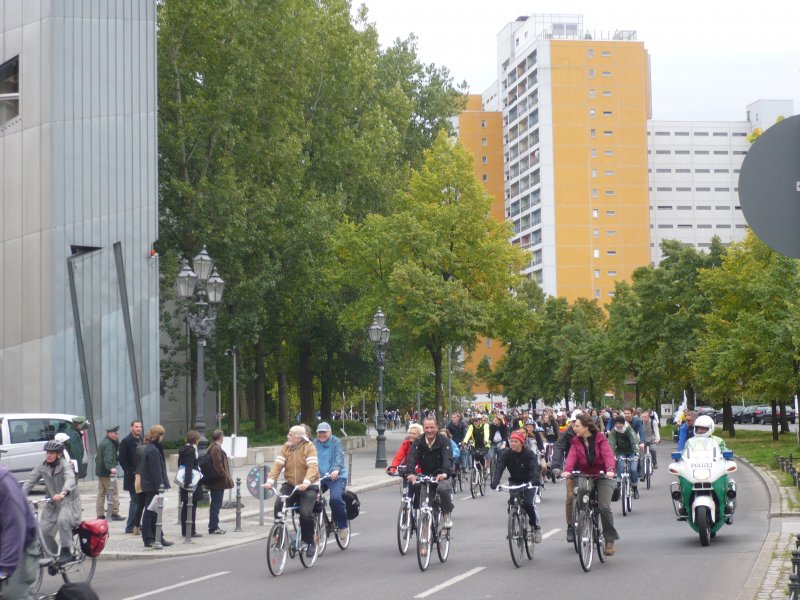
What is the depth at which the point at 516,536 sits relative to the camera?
14.1 m

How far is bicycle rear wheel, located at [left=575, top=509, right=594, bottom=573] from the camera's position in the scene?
44.3 feet

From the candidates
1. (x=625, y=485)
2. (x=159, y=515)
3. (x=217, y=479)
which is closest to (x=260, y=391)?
(x=217, y=479)

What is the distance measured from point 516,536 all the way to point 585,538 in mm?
919

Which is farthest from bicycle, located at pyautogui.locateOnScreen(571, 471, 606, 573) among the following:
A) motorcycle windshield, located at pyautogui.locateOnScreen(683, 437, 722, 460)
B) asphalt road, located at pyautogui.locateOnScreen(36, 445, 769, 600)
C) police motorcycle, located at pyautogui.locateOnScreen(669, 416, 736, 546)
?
motorcycle windshield, located at pyautogui.locateOnScreen(683, 437, 722, 460)

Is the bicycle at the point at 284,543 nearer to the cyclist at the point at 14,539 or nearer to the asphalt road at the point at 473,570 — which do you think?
the asphalt road at the point at 473,570

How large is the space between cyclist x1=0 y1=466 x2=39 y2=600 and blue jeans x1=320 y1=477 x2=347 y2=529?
30.8 ft

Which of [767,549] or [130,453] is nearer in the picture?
[767,549]

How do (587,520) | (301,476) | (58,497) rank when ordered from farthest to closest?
(301,476) → (587,520) → (58,497)

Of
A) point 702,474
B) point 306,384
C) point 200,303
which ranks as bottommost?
point 702,474

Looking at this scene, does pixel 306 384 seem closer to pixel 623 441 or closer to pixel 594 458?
pixel 623 441

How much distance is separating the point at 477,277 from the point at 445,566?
111ft

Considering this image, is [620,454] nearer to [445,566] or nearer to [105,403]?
[445,566]

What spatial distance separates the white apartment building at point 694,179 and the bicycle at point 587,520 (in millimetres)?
118086

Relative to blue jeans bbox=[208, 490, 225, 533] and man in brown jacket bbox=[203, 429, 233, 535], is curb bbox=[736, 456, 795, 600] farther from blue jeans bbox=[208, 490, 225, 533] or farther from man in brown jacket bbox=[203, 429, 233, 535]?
blue jeans bbox=[208, 490, 225, 533]
